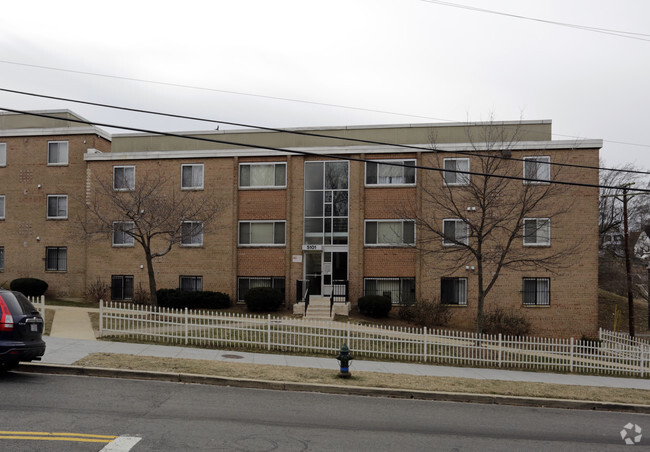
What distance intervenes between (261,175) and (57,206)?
11.3 metres

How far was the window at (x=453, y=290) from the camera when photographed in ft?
88.8

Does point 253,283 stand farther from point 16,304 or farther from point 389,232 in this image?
point 16,304

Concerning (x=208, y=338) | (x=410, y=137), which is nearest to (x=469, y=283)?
(x=410, y=137)

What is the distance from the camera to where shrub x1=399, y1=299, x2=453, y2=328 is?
2594 centimetres

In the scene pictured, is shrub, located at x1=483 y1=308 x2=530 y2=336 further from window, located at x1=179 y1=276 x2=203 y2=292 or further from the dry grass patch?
window, located at x1=179 y1=276 x2=203 y2=292

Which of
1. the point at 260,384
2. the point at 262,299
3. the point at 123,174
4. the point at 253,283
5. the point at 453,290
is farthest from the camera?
the point at 123,174

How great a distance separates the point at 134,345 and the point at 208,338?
218 cm

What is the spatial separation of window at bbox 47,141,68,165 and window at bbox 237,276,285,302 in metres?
11.6

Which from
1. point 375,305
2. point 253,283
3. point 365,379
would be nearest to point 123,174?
point 253,283

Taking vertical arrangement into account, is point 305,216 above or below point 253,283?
above

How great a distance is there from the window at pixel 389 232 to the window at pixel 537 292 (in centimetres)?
598

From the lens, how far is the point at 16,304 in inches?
429

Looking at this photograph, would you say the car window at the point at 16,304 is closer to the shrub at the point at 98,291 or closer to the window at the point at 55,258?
the shrub at the point at 98,291

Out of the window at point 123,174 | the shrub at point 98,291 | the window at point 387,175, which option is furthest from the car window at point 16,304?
the window at point 387,175
